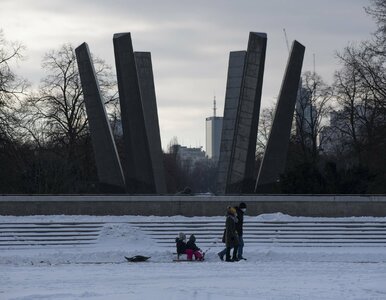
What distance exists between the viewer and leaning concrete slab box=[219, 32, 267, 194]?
3022 cm

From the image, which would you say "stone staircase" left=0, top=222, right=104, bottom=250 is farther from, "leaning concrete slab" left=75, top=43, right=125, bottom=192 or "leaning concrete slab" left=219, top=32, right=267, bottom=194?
"leaning concrete slab" left=219, top=32, right=267, bottom=194

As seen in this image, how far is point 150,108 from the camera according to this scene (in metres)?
32.4

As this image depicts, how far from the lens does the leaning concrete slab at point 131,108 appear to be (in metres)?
29.9

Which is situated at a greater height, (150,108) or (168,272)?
(150,108)

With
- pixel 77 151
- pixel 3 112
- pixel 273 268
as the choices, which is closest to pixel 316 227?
pixel 273 268

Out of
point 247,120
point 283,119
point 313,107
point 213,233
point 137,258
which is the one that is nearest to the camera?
point 137,258

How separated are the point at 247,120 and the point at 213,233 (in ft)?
25.0

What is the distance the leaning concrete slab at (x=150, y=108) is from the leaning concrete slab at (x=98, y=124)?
233 centimetres

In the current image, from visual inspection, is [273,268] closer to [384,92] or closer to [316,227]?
[316,227]

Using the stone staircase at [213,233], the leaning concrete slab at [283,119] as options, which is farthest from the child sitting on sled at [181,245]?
the leaning concrete slab at [283,119]

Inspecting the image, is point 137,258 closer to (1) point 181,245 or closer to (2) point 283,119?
(1) point 181,245

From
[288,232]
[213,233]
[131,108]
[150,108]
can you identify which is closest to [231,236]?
[213,233]

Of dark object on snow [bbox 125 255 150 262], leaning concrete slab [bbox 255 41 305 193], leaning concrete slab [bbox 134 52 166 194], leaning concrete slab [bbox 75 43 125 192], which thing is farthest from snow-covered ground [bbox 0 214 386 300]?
leaning concrete slab [bbox 134 52 166 194]

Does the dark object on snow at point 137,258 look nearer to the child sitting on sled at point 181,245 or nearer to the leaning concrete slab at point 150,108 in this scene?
the child sitting on sled at point 181,245
